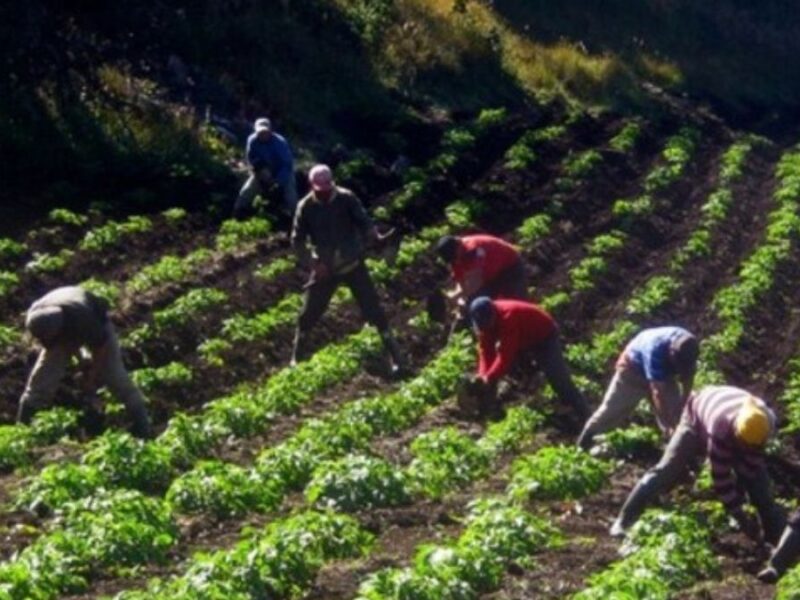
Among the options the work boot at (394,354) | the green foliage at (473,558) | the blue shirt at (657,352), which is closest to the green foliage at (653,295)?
the work boot at (394,354)

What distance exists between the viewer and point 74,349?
50.7ft

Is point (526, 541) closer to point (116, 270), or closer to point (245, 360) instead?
point (245, 360)

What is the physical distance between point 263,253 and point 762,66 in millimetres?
25542

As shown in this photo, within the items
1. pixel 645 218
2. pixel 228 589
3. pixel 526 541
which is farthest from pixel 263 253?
pixel 228 589

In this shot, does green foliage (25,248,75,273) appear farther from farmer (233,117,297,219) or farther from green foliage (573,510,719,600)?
green foliage (573,510,719,600)

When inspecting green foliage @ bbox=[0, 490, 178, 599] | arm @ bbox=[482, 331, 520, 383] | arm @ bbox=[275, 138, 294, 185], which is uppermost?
green foliage @ bbox=[0, 490, 178, 599]

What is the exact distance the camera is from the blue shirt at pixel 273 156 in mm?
25016

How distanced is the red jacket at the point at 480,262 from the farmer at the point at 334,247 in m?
0.84

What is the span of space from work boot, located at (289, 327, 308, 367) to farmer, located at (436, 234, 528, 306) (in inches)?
57.8

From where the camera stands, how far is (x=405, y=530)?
13094 millimetres

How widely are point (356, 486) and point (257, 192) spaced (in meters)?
12.3

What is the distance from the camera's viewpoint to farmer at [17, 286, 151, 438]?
15133mm

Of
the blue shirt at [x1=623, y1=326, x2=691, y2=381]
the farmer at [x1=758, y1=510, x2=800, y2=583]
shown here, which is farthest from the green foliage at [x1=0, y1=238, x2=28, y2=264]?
the farmer at [x1=758, y1=510, x2=800, y2=583]

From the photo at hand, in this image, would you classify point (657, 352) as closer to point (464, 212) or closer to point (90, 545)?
point (90, 545)
